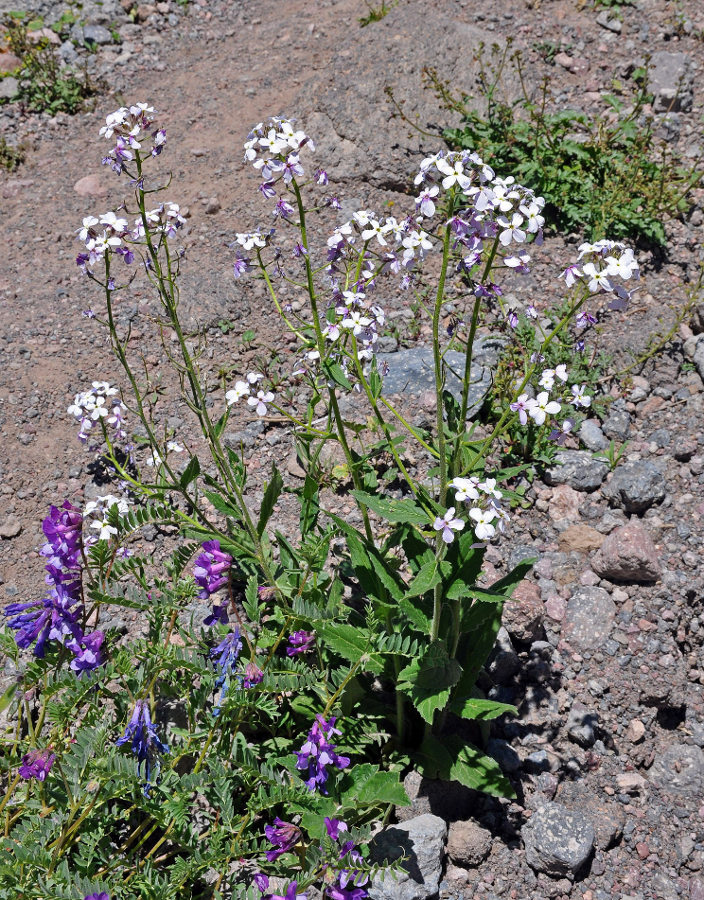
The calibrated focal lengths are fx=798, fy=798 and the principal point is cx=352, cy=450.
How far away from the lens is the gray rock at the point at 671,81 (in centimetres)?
636

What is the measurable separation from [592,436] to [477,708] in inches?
81.5

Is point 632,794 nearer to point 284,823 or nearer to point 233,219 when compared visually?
point 284,823

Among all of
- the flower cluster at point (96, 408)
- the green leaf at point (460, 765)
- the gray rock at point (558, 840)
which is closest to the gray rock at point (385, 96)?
the flower cluster at point (96, 408)

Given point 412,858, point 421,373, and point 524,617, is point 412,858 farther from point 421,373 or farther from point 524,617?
point 421,373

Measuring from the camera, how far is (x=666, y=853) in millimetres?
3172

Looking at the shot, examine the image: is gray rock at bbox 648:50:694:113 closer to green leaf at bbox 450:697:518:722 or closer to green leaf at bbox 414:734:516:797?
green leaf at bbox 450:697:518:722

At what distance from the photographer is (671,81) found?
656 cm

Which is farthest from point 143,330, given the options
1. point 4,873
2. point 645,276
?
point 4,873

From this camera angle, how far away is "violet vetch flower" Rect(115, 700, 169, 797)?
8.75ft

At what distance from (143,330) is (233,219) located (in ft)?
4.18

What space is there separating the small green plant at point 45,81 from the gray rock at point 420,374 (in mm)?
4912

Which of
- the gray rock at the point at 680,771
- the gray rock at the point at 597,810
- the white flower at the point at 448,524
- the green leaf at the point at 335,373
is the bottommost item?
the gray rock at the point at 597,810

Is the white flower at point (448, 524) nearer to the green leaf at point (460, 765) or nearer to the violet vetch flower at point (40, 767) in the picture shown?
the green leaf at point (460, 765)

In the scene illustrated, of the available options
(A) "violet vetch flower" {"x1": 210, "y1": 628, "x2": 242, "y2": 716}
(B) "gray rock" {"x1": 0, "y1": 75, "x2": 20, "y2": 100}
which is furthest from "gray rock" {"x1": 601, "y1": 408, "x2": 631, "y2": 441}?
(B) "gray rock" {"x1": 0, "y1": 75, "x2": 20, "y2": 100}
